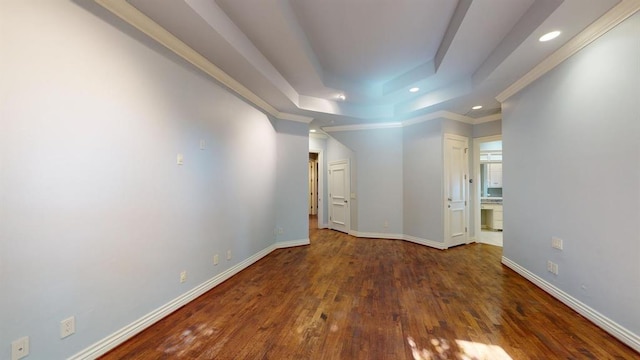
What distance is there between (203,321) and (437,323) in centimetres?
218

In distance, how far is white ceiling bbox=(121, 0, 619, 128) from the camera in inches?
83.2

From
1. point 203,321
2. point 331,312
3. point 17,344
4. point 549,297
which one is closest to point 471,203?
point 549,297

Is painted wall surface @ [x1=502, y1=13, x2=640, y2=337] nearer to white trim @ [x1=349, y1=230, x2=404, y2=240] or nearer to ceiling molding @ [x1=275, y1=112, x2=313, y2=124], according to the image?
white trim @ [x1=349, y1=230, x2=404, y2=240]

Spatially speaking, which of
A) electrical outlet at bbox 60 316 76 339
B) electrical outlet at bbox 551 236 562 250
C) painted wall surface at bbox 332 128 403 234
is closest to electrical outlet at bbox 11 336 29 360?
electrical outlet at bbox 60 316 76 339

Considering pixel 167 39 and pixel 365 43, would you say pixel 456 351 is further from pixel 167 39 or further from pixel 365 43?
pixel 167 39

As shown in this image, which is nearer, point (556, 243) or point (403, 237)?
point (556, 243)

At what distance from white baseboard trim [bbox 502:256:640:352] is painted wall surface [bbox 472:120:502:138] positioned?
2805 mm

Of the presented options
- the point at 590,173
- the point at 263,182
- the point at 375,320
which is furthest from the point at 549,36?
the point at 263,182

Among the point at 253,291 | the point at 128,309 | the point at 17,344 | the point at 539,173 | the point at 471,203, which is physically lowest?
the point at 253,291

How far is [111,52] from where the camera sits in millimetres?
1816

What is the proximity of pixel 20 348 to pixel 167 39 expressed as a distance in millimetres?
2475

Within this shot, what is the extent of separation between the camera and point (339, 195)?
645 cm

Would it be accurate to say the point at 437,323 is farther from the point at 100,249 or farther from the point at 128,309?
the point at 100,249

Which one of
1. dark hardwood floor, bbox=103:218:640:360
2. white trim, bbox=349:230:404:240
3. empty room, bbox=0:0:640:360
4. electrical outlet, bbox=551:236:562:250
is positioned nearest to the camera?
empty room, bbox=0:0:640:360
